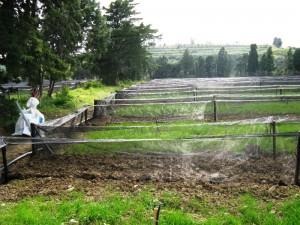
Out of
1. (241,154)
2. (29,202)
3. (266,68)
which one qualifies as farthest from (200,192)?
(266,68)

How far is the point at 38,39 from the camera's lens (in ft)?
43.9

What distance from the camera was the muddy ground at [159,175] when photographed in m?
6.56

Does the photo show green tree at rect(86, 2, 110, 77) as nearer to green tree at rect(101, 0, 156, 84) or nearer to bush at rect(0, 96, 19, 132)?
green tree at rect(101, 0, 156, 84)

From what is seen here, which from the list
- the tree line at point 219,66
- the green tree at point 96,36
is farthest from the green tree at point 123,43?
the tree line at point 219,66

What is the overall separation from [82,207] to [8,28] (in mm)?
8116

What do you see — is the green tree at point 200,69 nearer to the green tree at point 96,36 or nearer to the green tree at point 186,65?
the green tree at point 186,65

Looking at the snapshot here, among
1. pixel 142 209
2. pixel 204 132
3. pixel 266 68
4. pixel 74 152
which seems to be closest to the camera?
pixel 142 209

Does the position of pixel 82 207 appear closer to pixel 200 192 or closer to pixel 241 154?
pixel 200 192

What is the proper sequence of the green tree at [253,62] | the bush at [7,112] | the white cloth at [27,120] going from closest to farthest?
the white cloth at [27,120] < the bush at [7,112] < the green tree at [253,62]

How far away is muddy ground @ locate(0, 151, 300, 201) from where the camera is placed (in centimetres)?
656

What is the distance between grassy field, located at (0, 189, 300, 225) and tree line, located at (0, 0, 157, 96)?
715 cm

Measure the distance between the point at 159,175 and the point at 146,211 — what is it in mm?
1648

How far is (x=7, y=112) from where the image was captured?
12.4m

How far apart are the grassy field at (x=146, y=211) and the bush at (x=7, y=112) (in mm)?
6623
